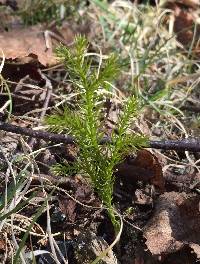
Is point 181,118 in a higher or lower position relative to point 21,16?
lower

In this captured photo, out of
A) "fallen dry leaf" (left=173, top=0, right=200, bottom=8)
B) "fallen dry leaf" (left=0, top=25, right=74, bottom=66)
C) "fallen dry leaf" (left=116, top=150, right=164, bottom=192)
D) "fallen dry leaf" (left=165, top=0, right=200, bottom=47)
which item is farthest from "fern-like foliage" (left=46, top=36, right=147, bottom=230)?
"fallen dry leaf" (left=173, top=0, right=200, bottom=8)

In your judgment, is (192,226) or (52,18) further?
(52,18)

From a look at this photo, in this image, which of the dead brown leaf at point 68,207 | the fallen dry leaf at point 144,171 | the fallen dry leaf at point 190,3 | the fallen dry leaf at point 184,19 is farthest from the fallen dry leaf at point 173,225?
the fallen dry leaf at point 190,3

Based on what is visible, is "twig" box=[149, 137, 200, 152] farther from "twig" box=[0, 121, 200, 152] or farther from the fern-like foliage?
the fern-like foliage

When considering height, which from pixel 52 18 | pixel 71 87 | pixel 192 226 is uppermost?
pixel 52 18

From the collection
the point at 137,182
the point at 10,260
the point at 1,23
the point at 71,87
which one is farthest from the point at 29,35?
the point at 10,260

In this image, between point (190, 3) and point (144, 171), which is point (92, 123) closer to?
point (144, 171)

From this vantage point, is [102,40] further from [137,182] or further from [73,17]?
[137,182]
